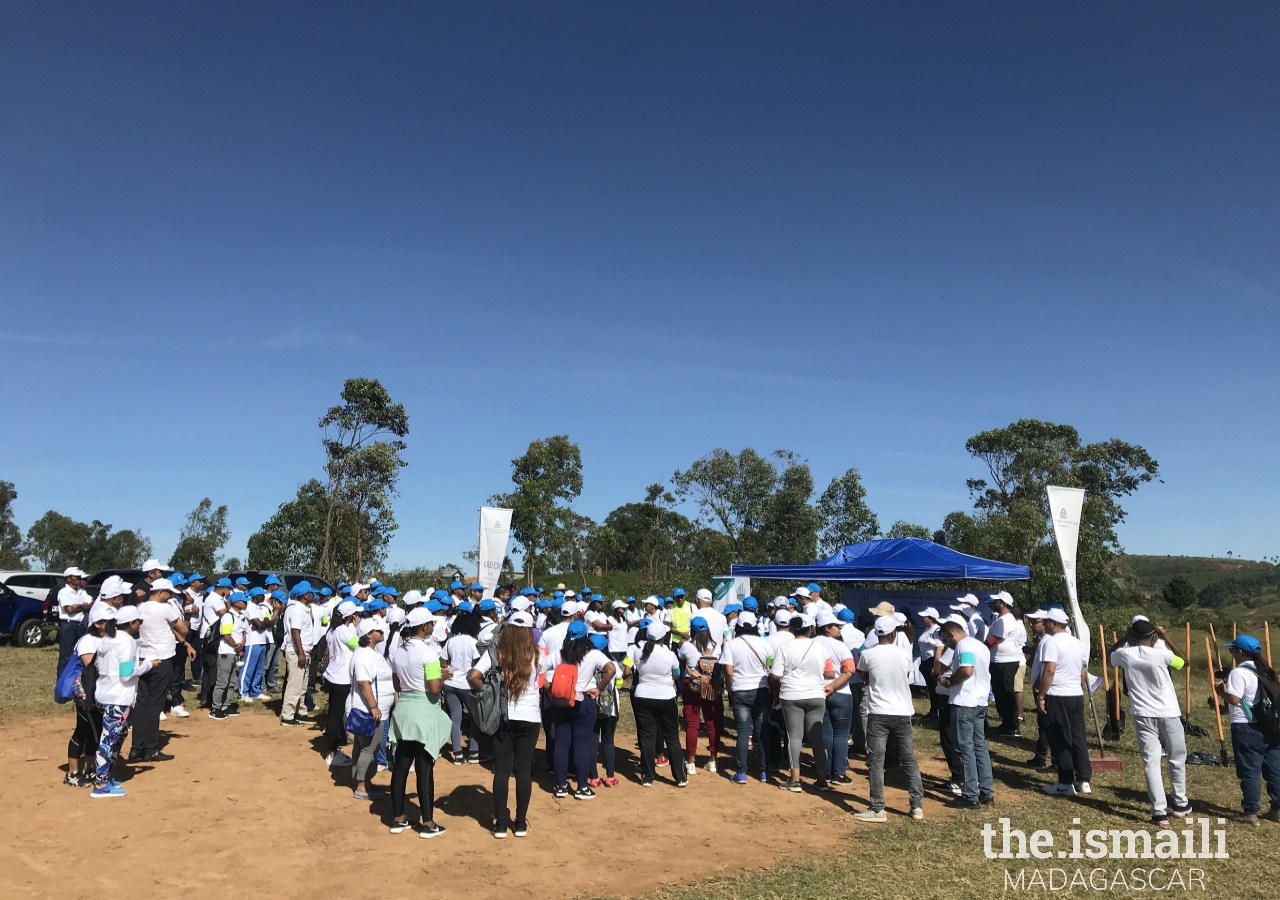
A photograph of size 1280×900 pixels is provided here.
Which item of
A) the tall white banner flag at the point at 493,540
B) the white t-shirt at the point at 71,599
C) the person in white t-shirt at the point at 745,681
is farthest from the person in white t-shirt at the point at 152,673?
the tall white banner flag at the point at 493,540

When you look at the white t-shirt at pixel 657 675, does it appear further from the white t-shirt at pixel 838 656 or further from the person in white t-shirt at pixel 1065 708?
the person in white t-shirt at pixel 1065 708

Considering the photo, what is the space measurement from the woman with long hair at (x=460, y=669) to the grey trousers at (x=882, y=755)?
357 cm

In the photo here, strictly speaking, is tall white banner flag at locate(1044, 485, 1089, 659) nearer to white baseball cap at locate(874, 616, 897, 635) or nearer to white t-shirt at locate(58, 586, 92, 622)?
white baseball cap at locate(874, 616, 897, 635)

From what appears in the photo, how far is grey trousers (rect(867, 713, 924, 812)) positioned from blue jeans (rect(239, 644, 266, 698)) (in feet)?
28.0

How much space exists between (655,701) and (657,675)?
28cm

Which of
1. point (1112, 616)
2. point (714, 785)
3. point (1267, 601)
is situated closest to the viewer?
point (714, 785)

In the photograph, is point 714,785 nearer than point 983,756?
No

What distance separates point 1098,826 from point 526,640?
519 centimetres

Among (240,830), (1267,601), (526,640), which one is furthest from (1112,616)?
(1267,601)

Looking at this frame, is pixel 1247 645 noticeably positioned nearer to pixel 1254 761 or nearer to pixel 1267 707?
pixel 1267 707

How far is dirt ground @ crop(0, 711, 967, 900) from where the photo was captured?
208 inches

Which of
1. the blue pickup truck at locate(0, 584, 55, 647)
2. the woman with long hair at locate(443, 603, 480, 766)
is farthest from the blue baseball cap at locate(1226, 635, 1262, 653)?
the blue pickup truck at locate(0, 584, 55, 647)

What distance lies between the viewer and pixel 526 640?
6.26 metres

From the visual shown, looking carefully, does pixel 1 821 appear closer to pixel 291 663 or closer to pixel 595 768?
pixel 291 663
